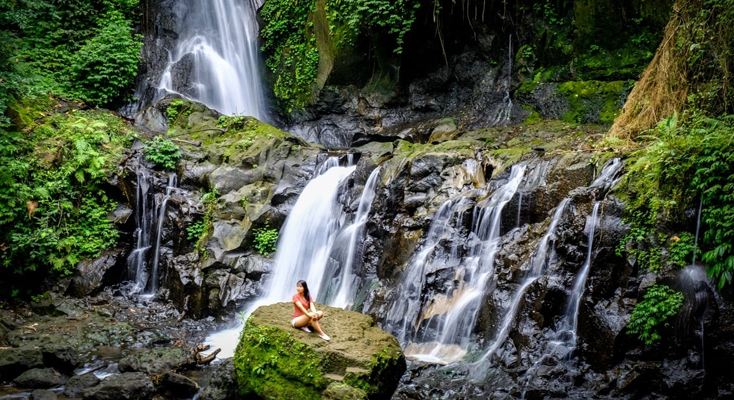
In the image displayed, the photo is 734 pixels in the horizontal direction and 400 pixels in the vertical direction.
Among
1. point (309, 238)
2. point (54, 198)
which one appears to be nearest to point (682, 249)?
point (309, 238)

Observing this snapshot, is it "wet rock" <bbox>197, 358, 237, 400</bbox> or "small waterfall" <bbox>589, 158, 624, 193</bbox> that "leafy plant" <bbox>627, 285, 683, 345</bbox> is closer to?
"small waterfall" <bbox>589, 158, 624, 193</bbox>

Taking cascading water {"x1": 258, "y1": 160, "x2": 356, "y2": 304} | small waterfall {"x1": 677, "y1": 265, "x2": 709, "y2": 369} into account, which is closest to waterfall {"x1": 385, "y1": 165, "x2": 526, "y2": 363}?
cascading water {"x1": 258, "y1": 160, "x2": 356, "y2": 304}

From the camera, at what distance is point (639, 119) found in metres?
9.22

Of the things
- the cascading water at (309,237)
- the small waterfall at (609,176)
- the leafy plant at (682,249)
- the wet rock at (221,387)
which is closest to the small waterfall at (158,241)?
the cascading water at (309,237)

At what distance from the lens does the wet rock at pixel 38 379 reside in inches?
287

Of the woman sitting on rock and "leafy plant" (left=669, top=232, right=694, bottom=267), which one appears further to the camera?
"leafy plant" (left=669, top=232, right=694, bottom=267)

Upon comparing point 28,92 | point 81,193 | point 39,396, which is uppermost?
point 28,92

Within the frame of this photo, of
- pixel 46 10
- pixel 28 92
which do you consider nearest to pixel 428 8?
pixel 28 92

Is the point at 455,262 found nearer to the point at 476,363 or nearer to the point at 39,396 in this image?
the point at 476,363

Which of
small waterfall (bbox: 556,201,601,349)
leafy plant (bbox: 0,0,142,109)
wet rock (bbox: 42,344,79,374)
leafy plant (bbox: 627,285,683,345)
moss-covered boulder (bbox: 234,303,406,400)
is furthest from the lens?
leafy plant (bbox: 0,0,142,109)

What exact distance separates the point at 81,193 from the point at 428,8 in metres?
10.7

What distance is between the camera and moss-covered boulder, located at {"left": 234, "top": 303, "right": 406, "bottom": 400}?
588 centimetres

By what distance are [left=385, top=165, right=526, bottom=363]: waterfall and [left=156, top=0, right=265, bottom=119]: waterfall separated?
10.2 meters

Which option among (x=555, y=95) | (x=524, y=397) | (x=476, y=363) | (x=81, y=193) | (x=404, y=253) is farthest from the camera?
(x=555, y=95)
